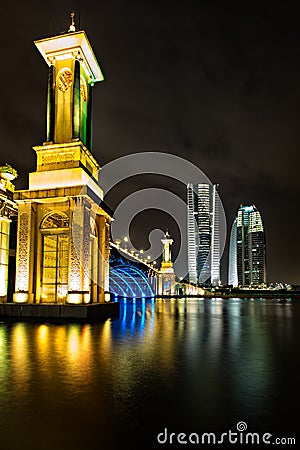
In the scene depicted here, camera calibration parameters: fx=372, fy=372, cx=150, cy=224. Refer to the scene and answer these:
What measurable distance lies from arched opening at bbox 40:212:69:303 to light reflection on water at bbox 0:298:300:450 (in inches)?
453

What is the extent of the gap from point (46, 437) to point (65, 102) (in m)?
23.5

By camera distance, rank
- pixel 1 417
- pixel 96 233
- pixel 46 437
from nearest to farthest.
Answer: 1. pixel 46 437
2. pixel 1 417
3. pixel 96 233

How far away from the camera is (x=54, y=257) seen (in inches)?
966

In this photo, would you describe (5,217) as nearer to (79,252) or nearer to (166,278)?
(79,252)

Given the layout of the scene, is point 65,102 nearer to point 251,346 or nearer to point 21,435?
point 251,346

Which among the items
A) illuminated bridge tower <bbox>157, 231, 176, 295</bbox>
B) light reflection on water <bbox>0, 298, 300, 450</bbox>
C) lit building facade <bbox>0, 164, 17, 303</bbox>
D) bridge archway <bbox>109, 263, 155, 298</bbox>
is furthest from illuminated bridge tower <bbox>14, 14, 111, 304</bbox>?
illuminated bridge tower <bbox>157, 231, 176, 295</bbox>

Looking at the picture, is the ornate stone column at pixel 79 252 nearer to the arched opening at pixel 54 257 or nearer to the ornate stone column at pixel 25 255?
the arched opening at pixel 54 257

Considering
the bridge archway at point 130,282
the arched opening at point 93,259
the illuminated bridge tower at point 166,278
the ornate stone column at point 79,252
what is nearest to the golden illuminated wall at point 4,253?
the ornate stone column at point 79,252

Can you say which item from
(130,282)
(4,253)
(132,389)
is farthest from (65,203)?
(130,282)

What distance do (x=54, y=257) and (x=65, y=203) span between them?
13.4 ft

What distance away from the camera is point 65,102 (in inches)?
981

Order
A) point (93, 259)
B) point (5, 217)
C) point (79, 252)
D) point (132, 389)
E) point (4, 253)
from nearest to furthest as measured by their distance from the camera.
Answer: point (132, 389)
point (79, 252)
point (4, 253)
point (5, 217)
point (93, 259)

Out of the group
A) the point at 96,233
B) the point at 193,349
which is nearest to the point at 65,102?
the point at 96,233

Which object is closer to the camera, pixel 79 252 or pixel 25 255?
pixel 79 252
